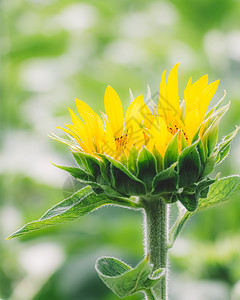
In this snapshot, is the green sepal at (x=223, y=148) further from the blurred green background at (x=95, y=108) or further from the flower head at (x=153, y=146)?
the blurred green background at (x=95, y=108)

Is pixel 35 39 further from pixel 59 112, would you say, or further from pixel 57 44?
pixel 59 112

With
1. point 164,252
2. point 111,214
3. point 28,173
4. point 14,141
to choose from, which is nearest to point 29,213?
point 28,173

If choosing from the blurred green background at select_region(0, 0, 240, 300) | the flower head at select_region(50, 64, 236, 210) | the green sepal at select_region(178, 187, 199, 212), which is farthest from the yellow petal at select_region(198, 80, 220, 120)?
the blurred green background at select_region(0, 0, 240, 300)

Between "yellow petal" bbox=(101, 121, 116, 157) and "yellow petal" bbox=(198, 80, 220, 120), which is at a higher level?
"yellow petal" bbox=(198, 80, 220, 120)

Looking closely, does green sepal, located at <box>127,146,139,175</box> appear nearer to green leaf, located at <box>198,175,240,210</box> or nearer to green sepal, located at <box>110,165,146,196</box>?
green sepal, located at <box>110,165,146,196</box>

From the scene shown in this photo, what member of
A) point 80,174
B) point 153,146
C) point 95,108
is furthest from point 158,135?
point 95,108

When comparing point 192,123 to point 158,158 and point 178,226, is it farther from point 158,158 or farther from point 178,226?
point 178,226

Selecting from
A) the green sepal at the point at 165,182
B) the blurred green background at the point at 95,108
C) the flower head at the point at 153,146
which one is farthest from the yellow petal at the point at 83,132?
the blurred green background at the point at 95,108
